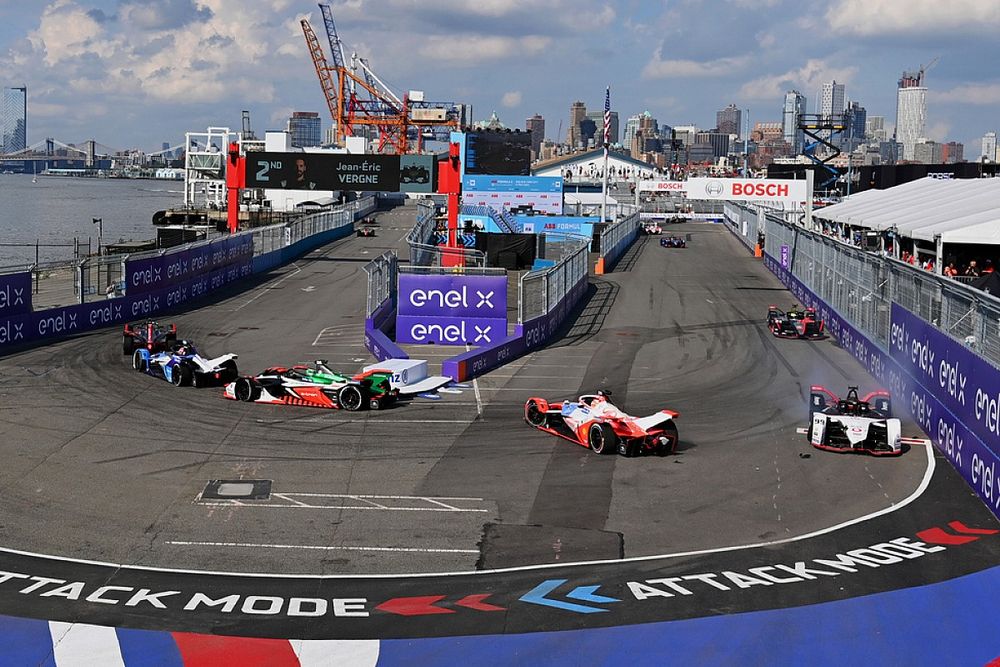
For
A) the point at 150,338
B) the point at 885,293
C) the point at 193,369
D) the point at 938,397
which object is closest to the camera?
the point at 938,397

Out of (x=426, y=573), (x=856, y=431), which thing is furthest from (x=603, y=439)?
(x=426, y=573)

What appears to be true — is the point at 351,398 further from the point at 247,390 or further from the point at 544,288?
the point at 544,288

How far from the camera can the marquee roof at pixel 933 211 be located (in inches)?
1391

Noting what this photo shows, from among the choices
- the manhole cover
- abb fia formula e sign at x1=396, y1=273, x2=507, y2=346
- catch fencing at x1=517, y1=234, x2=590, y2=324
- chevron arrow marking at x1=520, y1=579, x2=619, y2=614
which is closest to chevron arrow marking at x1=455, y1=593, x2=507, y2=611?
chevron arrow marking at x1=520, y1=579, x2=619, y2=614

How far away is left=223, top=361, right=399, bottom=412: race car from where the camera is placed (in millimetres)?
22594

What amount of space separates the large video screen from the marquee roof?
79.8 m

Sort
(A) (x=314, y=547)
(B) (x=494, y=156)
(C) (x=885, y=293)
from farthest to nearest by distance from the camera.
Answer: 1. (B) (x=494, y=156)
2. (C) (x=885, y=293)
3. (A) (x=314, y=547)

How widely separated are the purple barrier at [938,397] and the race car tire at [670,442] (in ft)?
15.4

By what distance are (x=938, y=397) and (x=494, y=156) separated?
12355cm

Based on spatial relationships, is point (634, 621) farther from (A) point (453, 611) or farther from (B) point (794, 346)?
(B) point (794, 346)

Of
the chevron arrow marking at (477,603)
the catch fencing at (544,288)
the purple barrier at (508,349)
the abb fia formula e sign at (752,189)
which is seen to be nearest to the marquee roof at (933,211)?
the abb fia formula e sign at (752,189)

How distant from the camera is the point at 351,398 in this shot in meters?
22.6

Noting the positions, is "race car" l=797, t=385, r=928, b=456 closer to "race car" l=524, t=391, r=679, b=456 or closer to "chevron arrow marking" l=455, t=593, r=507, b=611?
"race car" l=524, t=391, r=679, b=456

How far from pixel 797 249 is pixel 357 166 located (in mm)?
21081
